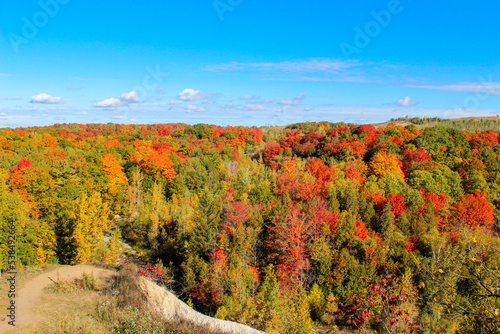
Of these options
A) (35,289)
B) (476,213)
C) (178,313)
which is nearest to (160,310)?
(178,313)

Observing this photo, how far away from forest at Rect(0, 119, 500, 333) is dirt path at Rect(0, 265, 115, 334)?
371 centimetres

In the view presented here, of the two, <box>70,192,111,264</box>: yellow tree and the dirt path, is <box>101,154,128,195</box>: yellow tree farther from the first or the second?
the dirt path

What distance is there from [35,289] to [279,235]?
19.0 metres

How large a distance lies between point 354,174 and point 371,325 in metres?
32.0

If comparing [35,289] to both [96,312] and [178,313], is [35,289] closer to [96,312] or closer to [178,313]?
[96,312]

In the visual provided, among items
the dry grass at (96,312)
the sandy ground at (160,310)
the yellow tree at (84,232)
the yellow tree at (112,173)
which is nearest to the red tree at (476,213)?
the sandy ground at (160,310)

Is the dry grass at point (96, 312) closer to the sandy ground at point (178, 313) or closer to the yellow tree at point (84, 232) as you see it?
the sandy ground at point (178, 313)

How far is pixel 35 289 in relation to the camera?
1773cm

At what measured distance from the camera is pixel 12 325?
1312 cm

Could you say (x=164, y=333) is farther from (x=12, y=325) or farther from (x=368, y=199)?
(x=368, y=199)

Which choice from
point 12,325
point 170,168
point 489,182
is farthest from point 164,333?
point 489,182

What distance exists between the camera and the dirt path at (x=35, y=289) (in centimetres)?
1368

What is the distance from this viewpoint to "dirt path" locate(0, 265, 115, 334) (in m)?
13.7

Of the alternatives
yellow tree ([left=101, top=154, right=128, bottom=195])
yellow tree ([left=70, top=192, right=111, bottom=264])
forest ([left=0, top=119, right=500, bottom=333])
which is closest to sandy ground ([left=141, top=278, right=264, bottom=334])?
forest ([left=0, top=119, right=500, bottom=333])
